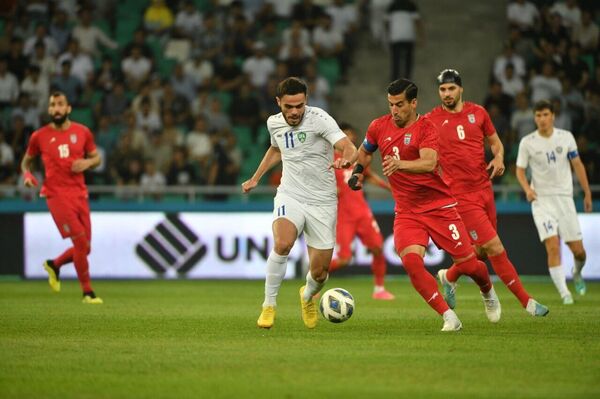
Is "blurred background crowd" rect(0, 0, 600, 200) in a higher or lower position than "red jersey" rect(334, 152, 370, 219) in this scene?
higher

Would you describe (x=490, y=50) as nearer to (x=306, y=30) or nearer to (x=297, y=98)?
(x=306, y=30)

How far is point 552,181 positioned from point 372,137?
5197 millimetres

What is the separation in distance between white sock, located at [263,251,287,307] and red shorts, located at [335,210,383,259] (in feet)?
19.9

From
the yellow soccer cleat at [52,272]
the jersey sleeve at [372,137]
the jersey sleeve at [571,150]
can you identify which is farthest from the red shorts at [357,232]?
the jersey sleeve at [372,137]

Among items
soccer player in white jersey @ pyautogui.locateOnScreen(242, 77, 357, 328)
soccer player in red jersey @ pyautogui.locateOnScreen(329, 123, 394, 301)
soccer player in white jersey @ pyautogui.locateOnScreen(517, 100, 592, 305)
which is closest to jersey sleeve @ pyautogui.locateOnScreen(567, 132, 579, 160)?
soccer player in white jersey @ pyautogui.locateOnScreen(517, 100, 592, 305)

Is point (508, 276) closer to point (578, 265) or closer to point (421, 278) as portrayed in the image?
point (421, 278)

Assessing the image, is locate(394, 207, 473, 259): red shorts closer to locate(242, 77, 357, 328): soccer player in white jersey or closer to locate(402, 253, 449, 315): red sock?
locate(402, 253, 449, 315): red sock

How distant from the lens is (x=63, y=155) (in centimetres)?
1593

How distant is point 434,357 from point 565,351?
1.15 m

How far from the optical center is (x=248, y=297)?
17.0 m

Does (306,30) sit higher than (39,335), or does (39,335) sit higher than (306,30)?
(306,30)

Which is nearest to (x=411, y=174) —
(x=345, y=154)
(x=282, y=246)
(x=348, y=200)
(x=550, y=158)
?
(x=345, y=154)

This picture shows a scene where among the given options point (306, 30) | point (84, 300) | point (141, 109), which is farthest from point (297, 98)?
point (306, 30)

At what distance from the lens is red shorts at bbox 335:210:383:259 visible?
17328 mm
